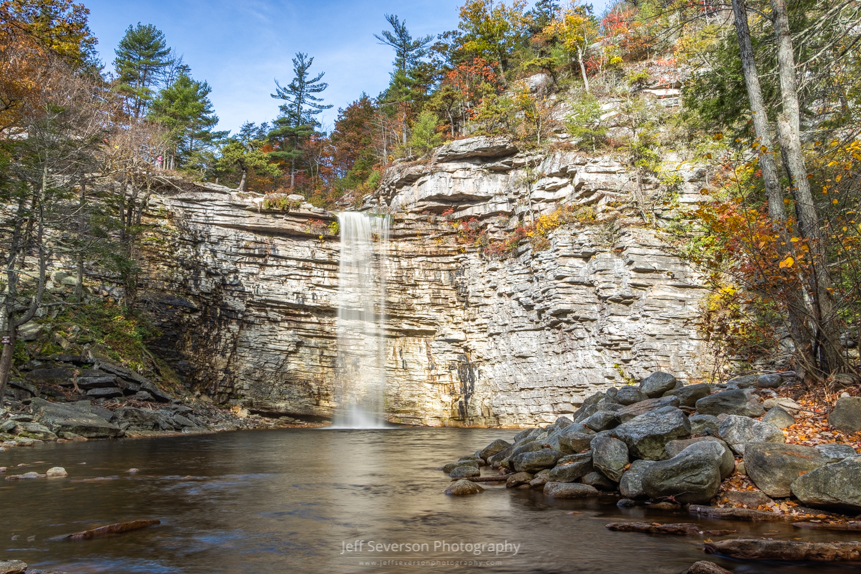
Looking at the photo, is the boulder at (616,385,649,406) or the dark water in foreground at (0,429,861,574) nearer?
the dark water in foreground at (0,429,861,574)

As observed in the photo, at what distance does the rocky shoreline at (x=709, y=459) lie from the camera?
570 centimetres

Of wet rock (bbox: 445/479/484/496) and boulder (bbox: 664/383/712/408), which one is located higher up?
boulder (bbox: 664/383/712/408)

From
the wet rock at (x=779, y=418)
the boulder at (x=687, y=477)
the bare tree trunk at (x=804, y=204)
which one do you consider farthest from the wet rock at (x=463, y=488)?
the bare tree trunk at (x=804, y=204)

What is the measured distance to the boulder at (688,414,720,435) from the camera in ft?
24.6

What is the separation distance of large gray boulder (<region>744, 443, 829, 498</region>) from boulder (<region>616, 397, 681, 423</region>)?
2322 millimetres

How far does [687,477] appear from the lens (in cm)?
643

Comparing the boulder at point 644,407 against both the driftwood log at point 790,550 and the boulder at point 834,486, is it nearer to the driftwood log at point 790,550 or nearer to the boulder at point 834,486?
the boulder at point 834,486

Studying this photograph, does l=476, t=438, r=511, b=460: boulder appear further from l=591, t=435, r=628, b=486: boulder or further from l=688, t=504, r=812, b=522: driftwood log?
l=688, t=504, r=812, b=522: driftwood log

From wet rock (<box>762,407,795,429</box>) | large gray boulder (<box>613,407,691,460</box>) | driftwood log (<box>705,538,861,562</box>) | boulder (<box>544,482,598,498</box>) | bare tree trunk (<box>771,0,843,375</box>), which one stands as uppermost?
bare tree trunk (<box>771,0,843,375</box>)

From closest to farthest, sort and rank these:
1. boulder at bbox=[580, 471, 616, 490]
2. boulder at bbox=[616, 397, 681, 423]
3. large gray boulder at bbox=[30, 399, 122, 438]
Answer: boulder at bbox=[580, 471, 616, 490]
boulder at bbox=[616, 397, 681, 423]
large gray boulder at bbox=[30, 399, 122, 438]

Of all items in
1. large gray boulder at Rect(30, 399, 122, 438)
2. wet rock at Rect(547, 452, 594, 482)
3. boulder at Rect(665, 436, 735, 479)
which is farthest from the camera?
large gray boulder at Rect(30, 399, 122, 438)

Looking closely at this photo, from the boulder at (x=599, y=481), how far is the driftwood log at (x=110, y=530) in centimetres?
604

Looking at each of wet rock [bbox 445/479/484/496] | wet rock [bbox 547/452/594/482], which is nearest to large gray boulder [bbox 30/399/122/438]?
wet rock [bbox 445/479/484/496]

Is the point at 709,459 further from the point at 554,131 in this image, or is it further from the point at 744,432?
the point at 554,131
